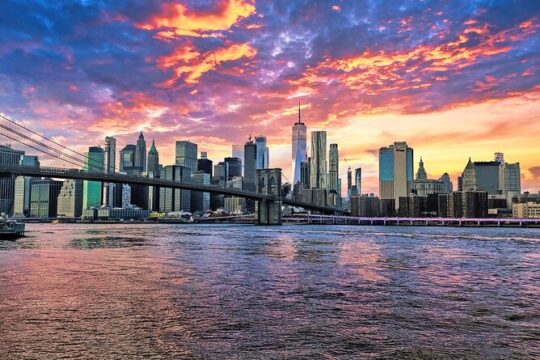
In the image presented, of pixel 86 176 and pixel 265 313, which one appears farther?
pixel 86 176

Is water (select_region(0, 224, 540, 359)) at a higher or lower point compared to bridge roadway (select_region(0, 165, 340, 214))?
lower

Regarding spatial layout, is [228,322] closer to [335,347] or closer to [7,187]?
[335,347]

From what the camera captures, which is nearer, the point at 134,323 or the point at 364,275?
the point at 134,323

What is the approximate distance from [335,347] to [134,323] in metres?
6.02

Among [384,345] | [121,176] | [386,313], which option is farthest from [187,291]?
[121,176]

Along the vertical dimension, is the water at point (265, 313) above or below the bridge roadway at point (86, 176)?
below

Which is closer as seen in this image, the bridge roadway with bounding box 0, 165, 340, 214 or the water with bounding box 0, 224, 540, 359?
the water with bounding box 0, 224, 540, 359

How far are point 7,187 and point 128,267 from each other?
406 feet

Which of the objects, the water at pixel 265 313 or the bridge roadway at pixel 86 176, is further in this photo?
the bridge roadway at pixel 86 176

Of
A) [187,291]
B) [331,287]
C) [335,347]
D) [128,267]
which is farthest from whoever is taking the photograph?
[128,267]

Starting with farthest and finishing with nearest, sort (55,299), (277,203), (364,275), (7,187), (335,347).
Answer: (277,203), (7,187), (364,275), (55,299), (335,347)

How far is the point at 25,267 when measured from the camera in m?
27.5

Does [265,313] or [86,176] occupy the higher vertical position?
[86,176]

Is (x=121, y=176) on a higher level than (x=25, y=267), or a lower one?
higher
